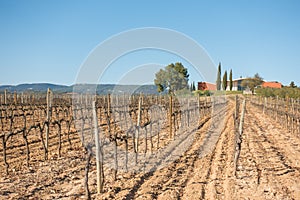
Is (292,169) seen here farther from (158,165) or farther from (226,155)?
(158,165)

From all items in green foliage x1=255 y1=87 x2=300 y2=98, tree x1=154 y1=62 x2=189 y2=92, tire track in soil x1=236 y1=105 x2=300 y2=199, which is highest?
tree x1=154 y1=62 x2=189 y2=92

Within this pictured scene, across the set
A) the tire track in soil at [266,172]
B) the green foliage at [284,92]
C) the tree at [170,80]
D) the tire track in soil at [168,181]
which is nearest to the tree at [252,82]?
the green foliage at [284,92]

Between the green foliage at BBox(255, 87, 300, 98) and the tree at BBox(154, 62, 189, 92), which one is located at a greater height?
the tree at BBox(154, 62, 189, 92)

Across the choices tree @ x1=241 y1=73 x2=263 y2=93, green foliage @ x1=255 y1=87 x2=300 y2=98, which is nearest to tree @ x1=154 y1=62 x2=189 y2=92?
green foliage @ x1=255 y1=87 x2=300 y2=98

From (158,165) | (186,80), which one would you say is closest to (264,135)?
(158,165)

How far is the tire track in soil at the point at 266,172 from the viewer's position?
6752mm

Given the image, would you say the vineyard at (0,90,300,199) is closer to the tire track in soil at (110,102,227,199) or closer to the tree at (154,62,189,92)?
the tire track in soil at (110,102,227,199)

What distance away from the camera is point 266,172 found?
27.7 ft

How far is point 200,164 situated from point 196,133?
284 inches

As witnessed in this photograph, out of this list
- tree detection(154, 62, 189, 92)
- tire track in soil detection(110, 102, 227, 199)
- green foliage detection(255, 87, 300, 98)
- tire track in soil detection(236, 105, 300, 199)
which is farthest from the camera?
green foliage detection(255, 87, 300, 98)

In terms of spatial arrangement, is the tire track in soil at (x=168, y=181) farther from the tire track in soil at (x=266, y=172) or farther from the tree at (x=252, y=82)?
the tree at (x=252, y=82)

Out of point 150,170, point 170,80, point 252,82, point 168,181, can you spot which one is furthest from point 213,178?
point 252,82

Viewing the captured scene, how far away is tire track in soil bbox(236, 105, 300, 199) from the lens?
22.2 feet

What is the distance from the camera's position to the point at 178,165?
9.16 metres
